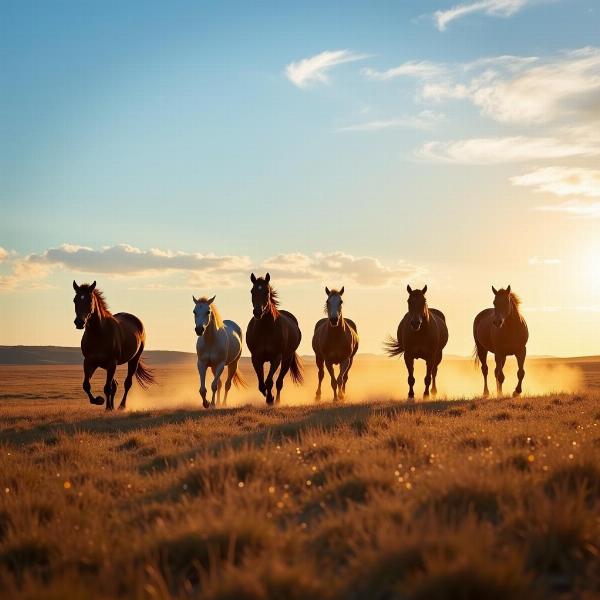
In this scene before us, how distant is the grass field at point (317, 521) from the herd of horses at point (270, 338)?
9.04 metres

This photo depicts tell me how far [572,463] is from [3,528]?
5100 mm

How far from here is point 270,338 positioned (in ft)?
63.5

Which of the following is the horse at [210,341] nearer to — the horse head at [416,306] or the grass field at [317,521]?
the horse head at [416,306]

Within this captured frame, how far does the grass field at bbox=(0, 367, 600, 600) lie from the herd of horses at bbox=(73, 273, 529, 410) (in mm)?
9035

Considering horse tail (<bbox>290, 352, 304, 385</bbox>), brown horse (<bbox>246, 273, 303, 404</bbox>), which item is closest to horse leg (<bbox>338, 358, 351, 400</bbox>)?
horse tail (<bbox>290, 352, 304, 385</bbox>)

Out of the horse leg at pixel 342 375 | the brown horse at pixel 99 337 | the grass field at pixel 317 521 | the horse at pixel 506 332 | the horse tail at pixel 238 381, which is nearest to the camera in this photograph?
the grass field at pixel 317 521

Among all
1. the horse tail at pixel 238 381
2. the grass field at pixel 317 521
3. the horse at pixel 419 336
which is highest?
the horse at pixel 419 336

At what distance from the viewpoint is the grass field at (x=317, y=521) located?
13.4 feet

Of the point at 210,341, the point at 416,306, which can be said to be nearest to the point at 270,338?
the point at 210,341

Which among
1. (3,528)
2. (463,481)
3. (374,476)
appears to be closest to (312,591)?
(463,481)

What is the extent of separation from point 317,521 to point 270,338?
13.8 meters

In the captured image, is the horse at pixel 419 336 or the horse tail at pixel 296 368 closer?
the horse at pixel 419 336

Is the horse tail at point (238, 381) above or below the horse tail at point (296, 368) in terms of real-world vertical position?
below

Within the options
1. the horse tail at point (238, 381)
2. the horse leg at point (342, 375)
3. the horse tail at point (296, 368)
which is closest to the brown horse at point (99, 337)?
the horse tail at point (238, 381)
